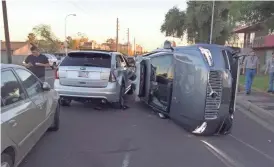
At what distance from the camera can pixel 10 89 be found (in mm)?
4270

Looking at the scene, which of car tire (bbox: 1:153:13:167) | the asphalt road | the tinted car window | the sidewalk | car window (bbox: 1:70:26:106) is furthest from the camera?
the tinted car window

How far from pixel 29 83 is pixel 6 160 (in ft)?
6.03

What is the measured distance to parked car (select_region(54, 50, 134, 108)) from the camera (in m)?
8.79

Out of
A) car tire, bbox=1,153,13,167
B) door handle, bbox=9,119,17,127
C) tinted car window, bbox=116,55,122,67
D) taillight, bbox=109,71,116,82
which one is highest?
tinted car window, bbox=116,55,122,67

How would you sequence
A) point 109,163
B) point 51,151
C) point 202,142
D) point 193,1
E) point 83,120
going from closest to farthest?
point 109,163
point 51,151
point 202,142
point 83,120
point 193,1

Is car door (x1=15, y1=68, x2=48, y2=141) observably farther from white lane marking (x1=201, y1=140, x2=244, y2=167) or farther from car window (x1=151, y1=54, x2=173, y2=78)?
car window (x1=151, y1=54, x2=173, y2=78)

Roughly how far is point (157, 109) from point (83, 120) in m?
1.86

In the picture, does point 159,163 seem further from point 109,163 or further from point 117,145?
point 117,145

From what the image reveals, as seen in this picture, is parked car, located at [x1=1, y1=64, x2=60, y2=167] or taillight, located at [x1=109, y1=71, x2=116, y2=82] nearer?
parked car, located at [x1=1, y1=64, x2=60, y2=167]

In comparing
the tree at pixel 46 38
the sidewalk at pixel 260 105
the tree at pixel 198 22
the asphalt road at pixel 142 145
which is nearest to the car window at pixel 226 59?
the asphalt road at pixel 142 145

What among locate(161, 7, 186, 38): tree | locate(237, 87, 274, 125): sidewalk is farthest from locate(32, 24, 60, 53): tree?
locate(237, 87, 274, 125): sidewalk

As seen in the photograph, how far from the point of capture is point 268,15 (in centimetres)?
1031

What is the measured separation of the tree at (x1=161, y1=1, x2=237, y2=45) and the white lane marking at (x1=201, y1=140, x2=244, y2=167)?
34.8 meters

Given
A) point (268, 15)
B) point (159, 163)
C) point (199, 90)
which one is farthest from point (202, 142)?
point (268, 15)
